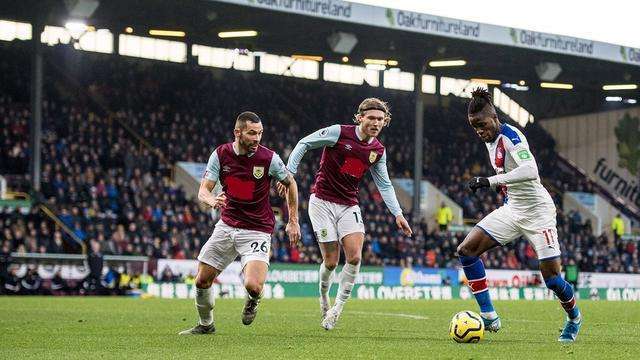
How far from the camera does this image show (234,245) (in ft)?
38.0

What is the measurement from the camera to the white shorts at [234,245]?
1148cm

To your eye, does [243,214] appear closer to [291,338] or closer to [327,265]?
[291,338]

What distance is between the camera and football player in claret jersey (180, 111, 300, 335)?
37.4ft

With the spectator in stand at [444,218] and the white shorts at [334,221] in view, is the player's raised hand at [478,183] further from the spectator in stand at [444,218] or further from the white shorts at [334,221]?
the spectator in stand at [444,218]

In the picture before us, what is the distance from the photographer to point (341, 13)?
1458 inches

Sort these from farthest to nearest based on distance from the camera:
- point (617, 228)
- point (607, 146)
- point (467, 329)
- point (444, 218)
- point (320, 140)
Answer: point (607, 146) → point (617, 228) → point (444, 218) → point (320, 140) → point (467, 329)

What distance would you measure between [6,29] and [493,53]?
62.7 feet

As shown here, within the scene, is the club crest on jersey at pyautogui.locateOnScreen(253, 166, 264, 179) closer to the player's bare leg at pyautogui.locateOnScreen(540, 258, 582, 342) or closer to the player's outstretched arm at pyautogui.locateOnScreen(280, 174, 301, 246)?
the player's outstretched arm at pyautogui.locateOnScreen(280, 174, 301, 246)

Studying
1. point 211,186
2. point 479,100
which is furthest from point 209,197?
point 479,100

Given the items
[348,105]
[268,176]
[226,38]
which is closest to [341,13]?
[226,38]

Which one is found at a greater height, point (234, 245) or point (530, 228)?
point (530, 228)

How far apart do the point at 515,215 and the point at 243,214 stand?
2765 mm

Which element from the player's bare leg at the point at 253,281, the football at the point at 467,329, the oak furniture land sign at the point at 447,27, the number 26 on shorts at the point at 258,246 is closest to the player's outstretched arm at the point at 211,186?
the number 26 on shorts at the point at 258,246

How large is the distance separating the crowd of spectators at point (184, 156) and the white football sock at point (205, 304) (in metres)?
17.0
